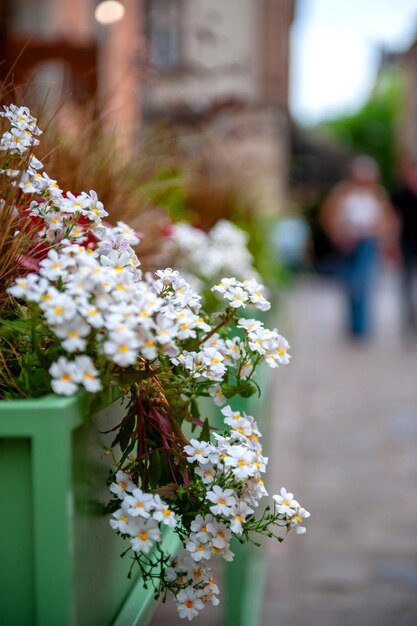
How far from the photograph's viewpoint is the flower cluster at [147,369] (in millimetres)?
1107

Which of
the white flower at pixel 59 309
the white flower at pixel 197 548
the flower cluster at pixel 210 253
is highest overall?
the white flower at pixel 59 309

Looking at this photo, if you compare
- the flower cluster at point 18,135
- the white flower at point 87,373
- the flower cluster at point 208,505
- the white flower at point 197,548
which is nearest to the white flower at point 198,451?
the flower cluster at point 208,505

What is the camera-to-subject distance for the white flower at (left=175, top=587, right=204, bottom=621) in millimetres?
1241

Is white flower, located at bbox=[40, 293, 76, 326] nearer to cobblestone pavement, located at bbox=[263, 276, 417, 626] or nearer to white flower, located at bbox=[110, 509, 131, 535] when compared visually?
white flower, located at bbox=[110, 509, 131, 535]

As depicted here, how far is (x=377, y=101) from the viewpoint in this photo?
50406mm

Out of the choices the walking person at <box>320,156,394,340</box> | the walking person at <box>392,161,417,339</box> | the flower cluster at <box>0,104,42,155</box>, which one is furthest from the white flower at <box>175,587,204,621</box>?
the walking person at <box>392,161,417,339</box>

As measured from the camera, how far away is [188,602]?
1.25 m

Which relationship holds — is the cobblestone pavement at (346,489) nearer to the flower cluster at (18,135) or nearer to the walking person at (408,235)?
the walking person at (408,235)

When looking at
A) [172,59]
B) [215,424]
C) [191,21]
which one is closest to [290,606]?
[215,424]

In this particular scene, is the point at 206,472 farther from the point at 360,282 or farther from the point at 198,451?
the point at 360,282

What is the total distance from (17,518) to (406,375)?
693cm

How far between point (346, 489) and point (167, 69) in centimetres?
747

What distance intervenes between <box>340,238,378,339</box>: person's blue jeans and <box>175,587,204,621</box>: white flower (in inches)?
344

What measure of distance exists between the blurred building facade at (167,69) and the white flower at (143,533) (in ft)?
2.60
